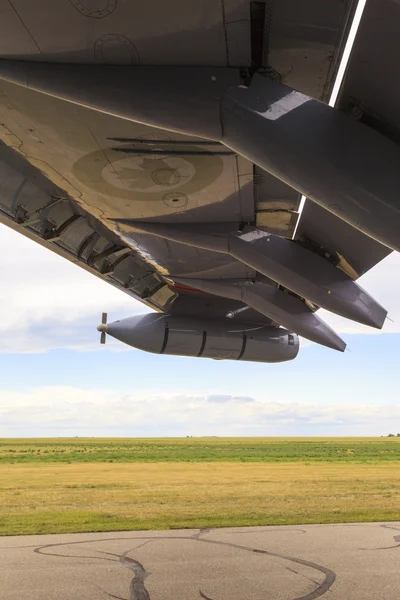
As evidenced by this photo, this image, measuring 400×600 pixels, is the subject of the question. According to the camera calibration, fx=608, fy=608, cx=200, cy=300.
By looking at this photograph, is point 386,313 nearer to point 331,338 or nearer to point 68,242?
point 331,338

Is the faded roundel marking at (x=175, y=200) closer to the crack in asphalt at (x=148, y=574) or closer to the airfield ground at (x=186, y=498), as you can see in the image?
the crack in asphalt at (x=148, y=574)

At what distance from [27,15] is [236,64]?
1.66 meters

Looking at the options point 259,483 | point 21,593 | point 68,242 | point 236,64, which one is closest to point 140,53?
point 236,64

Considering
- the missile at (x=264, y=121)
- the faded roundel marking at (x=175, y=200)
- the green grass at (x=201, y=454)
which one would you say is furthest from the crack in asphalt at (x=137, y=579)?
the green grass at (x=201, y=454)

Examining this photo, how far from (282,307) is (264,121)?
251 inches

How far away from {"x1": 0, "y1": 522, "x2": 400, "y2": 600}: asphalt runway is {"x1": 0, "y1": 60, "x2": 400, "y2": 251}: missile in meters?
4.86

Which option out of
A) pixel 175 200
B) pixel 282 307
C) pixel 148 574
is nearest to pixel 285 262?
pixel 175 200

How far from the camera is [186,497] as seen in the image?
20219 millimetres

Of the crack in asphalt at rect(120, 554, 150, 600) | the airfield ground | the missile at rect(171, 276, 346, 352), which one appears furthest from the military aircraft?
the airfield ground

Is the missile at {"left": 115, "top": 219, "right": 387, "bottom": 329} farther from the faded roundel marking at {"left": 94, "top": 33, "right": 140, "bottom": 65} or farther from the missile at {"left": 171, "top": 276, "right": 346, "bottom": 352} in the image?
the faded roundel marking at {"left": 94, "top": 33, "right": 140, "bottom": 65}

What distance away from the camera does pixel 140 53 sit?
4.87m

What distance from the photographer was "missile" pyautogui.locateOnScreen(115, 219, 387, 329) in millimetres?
8273

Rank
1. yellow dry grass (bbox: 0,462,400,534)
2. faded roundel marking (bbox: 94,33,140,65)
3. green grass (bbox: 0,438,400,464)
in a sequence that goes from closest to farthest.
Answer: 1. faded roundel marking (bbox: 94,33,140,65)
2. yellow dry grass (bbox: 0,462,400,534)
3. green grass (bbox: 0,438,400,464)

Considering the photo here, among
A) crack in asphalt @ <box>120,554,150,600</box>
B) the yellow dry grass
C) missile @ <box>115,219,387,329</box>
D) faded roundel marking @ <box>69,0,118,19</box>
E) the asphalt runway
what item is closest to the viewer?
faded roundel marking @ <box>69,0,118,19</box>
